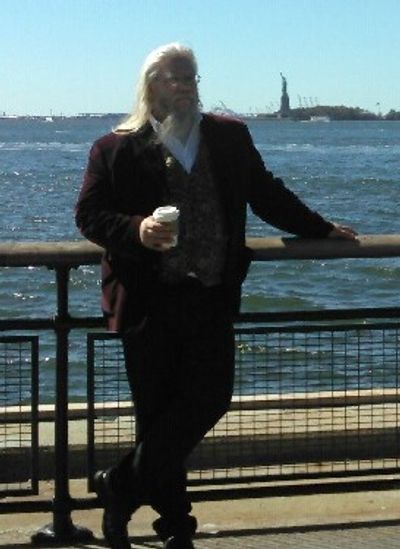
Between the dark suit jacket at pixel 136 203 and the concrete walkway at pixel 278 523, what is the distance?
996mm

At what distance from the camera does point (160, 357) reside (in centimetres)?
482

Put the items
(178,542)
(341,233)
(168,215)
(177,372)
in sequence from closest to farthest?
(168,215) < (177,372) < (178,542) < (341,233)

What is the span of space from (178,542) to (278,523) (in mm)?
802

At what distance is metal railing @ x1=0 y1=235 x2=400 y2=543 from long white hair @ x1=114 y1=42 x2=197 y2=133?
56 cm

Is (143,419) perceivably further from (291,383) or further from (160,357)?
(291,383)

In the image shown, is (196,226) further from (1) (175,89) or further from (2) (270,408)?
(2) (270,408)

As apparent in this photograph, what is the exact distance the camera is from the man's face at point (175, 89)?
475 centimetres

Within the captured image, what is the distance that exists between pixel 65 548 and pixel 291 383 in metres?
1.28

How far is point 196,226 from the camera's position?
4824 millimetres

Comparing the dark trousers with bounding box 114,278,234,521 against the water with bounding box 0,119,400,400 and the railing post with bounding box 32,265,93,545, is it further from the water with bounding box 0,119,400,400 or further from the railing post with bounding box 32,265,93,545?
the water with bounding box 0,119,400,400

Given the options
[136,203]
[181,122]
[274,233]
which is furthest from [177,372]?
[274,233]

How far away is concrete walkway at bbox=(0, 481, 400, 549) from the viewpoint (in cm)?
543

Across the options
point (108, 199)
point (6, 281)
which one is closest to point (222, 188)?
point (108, 199)

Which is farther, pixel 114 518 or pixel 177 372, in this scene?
pixel 114 518
